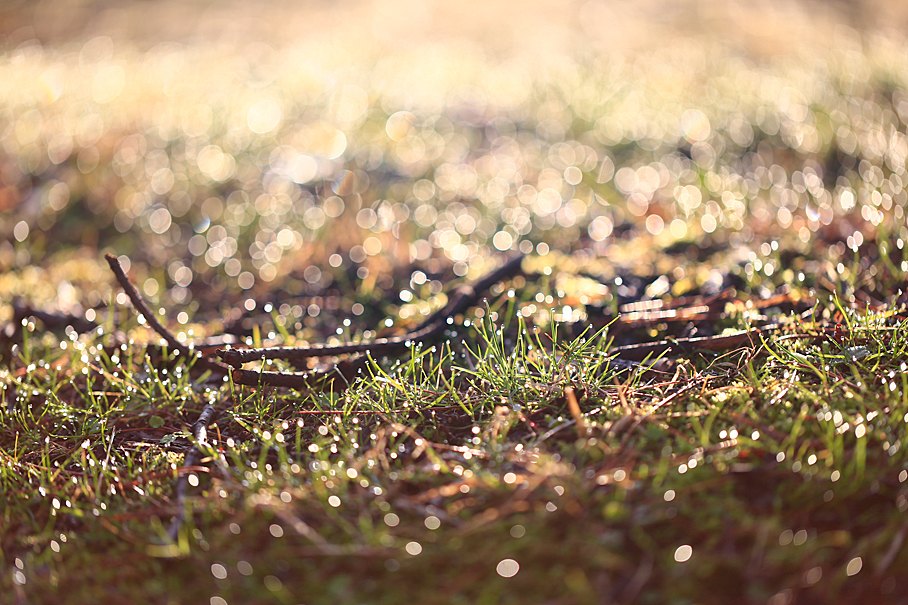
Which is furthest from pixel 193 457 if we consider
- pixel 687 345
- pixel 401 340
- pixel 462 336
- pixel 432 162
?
pixel 432 162

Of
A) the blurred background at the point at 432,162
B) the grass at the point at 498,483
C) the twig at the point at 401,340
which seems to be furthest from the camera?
the blurred background at the point at 432,162

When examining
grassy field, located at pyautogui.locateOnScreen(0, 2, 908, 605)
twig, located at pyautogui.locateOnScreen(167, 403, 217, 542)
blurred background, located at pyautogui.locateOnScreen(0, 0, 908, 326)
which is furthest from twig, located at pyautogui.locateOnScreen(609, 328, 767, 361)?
twig, located at pyautogui.locateOnScreen(167, 403, 217, 542)

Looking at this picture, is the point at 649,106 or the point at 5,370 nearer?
the point at 5,370

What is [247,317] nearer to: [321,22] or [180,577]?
[180,577]

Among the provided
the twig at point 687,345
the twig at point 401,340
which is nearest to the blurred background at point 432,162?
the twig at point 401,340

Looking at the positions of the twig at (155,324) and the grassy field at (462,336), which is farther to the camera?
the twig at (155,324)

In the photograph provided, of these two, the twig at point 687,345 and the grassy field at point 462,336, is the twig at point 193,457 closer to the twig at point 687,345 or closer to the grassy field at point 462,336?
the grassy field at point 462,336

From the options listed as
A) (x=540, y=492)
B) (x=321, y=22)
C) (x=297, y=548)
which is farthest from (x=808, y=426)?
(x=321, y=22)
